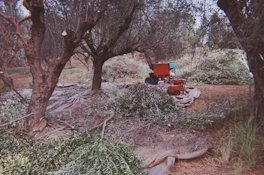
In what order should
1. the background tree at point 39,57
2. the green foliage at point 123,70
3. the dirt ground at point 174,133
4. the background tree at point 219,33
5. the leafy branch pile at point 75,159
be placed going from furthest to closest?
the green foliage at point 123,70
the background tree at point 219,33
the background tree at point 39,57
the dirt ground at point 174,133
the leafy branch pile at point 75,159

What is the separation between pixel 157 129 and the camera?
13.6 ft

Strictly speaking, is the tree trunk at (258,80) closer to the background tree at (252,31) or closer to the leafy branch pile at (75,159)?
the background tree at (252,31)

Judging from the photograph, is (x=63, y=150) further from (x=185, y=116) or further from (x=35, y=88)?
(x=185, y=116)

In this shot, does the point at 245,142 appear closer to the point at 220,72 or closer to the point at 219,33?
the point at 219,33

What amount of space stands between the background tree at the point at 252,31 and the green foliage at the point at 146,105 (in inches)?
49.8

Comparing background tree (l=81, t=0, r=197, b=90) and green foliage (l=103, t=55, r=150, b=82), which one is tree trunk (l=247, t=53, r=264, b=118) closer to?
A: background tree (l=81, t=0, r=197, b=90)

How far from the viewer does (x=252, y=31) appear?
123 inches

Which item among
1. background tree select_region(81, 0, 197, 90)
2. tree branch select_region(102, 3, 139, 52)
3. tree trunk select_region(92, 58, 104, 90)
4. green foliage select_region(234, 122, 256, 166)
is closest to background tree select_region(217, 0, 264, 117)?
green foliage select_region(234, 122, 256, 166)

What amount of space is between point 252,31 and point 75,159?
2.27 metres

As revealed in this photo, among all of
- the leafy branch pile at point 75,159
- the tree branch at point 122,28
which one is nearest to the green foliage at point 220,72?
the tree branch at point 122,28

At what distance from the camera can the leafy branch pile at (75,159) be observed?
2.60 meters

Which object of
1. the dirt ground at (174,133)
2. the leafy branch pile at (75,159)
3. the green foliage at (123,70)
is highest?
the green foliage at (123,70)

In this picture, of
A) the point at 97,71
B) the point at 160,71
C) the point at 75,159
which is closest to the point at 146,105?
the point at 97,71

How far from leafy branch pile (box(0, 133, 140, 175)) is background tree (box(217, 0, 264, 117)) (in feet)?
5.94
